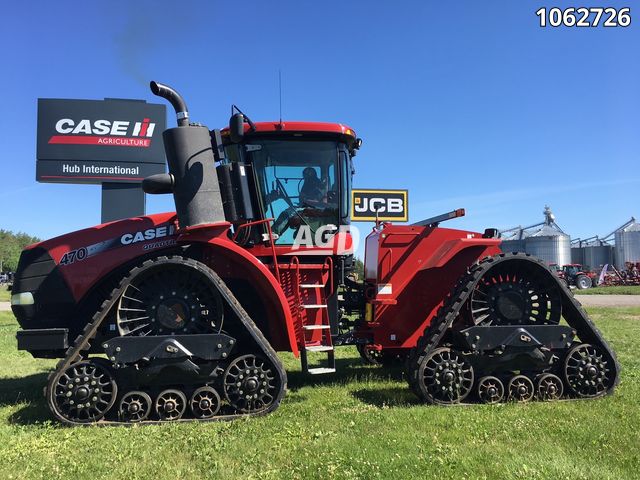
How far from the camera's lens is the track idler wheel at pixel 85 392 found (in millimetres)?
4582

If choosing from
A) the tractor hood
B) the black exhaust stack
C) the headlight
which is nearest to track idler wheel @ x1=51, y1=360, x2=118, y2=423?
the tractor hood

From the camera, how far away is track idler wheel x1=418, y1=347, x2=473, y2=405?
16.6ft

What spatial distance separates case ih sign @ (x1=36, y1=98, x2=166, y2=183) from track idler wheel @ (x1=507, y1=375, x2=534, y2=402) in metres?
14.9

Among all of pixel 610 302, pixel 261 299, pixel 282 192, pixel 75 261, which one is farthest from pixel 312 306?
pixel 610 302

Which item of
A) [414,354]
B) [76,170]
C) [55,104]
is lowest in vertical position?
[414,354]

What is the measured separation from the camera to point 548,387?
5.27 m

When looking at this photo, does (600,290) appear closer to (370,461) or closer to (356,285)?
(356,285)

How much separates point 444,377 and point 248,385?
2.01 meters

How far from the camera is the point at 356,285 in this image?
646cm

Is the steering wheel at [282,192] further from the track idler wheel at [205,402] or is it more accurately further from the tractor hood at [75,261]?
the track idler wheel at [205,402]

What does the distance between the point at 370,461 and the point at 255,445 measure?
0.99 metres

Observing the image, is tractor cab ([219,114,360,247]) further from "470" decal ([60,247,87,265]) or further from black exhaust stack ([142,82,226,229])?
"470" decal ([60,247,87,265])

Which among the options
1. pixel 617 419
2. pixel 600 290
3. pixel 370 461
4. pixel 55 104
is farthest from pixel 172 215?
pixel 600 290

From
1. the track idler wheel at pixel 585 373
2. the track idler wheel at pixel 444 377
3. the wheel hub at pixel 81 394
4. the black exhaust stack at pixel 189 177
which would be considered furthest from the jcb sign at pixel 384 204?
the wheel hub at pixel 81 394
